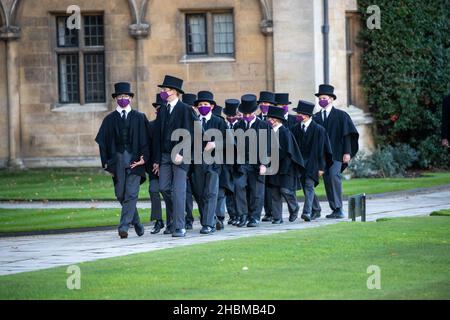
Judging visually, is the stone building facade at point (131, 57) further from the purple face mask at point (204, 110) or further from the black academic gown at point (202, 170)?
the black academic gown at point (202, 170)

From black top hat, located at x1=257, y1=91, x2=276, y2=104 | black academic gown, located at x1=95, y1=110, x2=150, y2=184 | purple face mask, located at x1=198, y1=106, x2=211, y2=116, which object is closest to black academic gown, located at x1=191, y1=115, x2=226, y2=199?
purple face mask, located at x1=198, y1=106, x2=211, y2=116

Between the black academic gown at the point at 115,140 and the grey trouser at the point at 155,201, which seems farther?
the grey trouser at the point at 155,201

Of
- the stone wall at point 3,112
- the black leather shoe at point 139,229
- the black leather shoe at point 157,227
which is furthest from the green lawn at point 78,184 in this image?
the black leather shoe at point 139,229

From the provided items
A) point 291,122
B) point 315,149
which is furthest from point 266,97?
point 315,149

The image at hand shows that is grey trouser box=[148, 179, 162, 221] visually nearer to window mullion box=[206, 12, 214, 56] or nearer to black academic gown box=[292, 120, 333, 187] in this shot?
black academic gown box=[292, 120, 333, 187]

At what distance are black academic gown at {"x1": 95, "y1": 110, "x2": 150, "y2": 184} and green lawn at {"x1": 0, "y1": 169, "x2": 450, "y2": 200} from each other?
20.9ft

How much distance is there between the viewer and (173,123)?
1905cm

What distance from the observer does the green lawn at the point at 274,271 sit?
12.5 metres

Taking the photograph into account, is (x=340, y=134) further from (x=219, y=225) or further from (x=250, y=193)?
(x=219, y=225)

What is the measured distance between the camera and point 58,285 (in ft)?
43.2

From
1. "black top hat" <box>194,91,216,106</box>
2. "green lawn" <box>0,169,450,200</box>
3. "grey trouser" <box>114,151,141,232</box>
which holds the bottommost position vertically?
"green lawn" <box>0,169,450,200</box>

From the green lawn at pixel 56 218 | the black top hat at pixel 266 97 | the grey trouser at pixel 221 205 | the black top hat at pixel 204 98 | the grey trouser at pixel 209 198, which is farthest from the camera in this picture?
the black top hat at pixel 266 97

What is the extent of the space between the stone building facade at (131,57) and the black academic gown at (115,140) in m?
11.3

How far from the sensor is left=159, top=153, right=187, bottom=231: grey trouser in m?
18.9
